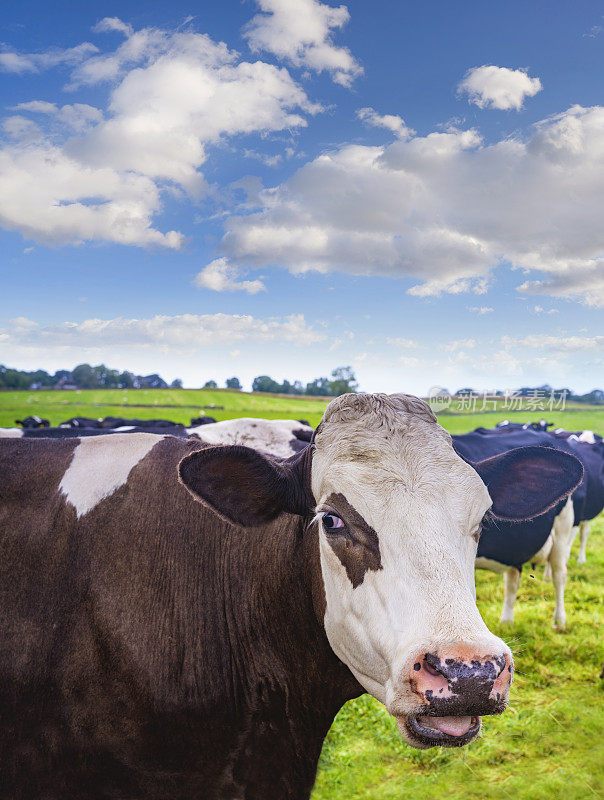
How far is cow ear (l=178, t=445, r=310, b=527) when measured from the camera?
2609mm

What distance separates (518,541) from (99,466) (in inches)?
238

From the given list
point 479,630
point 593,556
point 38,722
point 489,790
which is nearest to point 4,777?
point 38,722

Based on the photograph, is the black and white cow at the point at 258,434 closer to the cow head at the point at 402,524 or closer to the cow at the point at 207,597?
the cow at the point at 207,597

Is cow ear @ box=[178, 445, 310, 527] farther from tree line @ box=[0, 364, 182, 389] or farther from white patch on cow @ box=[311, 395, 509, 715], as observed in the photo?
tree line @ box=[0, 364, 182, 389]

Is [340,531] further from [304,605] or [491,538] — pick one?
[491,538]

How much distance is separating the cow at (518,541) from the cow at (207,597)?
4465 mm

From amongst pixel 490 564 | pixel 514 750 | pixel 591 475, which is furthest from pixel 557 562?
pixel 514 750

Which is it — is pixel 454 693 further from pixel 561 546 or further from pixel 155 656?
pixel 561 546

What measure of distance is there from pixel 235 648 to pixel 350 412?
1468 millimetres

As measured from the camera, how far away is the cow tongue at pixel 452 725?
1936 mm

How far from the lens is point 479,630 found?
1914 millimetres

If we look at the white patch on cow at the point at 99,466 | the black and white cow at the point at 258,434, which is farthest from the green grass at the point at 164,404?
the white patch on cow at the point at 99,466

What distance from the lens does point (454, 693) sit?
1.83 m

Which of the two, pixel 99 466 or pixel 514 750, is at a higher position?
pixel 99 466
